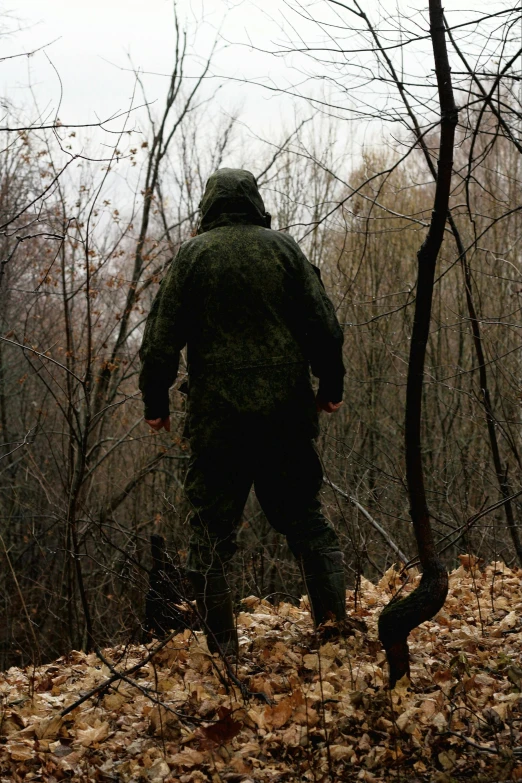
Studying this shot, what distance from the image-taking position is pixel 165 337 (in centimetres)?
401

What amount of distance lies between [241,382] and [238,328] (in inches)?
9.9

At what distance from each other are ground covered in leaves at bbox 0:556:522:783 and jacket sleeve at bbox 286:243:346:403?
128cm

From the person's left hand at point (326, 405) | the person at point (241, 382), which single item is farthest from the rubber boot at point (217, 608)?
the person's left hand at point (326, 405)

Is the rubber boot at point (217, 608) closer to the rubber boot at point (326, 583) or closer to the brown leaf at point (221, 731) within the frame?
the rubber boot at point (326, 583)

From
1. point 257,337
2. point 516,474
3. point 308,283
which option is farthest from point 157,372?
point 516,474

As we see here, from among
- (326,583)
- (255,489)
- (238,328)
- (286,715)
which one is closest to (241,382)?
(238,328)

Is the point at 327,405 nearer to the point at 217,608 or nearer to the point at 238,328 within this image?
the point at 238,328

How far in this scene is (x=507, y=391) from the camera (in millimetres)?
9688

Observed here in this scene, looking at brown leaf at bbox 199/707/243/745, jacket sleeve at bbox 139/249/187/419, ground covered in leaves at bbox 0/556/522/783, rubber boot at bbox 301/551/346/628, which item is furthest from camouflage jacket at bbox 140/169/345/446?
brown leaf at bbox 199/707/243/745

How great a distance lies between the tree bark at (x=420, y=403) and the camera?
3.27 meters

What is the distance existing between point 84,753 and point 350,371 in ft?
36.9

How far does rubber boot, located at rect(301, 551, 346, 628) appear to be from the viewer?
4066 millimetres

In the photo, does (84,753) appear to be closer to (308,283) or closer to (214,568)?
(214,568)

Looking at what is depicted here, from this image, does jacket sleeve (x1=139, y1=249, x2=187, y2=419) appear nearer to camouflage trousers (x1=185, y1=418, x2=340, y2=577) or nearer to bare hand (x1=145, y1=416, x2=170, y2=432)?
bare hand (x1=145, y1=416, x2=170, y2=432)
